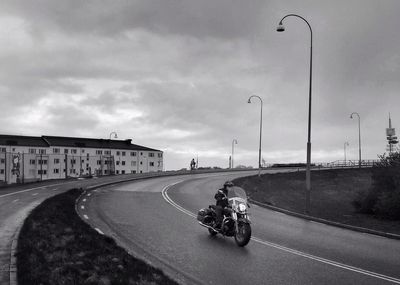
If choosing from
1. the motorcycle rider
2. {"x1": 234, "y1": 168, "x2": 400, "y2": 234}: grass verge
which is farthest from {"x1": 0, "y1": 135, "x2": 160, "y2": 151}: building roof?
the motorcycle rider

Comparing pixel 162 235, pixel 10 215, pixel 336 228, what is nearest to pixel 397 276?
pixel 162 235

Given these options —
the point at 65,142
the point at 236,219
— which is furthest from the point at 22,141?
the point at 236,219

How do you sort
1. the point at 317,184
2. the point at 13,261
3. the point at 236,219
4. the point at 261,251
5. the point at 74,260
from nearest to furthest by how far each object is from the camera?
the point at 13,261 < the point at 74,260 < the point at 261,251 < the point at 236,219 < the point at 317,184

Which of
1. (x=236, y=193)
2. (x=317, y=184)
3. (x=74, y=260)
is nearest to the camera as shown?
(x=74, y=260)

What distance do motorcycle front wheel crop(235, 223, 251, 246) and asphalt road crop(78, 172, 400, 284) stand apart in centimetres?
21

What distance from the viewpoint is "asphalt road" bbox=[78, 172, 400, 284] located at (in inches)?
347

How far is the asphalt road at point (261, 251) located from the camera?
28.9 feet

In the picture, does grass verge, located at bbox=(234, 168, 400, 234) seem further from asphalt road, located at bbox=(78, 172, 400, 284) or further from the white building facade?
the white building facade

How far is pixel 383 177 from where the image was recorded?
2647 centimetres

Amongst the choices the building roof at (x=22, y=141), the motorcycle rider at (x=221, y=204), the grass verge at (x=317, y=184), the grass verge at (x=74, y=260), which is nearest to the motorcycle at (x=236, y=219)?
the motorcycle rider at (x=221, y=204)

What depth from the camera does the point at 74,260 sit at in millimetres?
9562

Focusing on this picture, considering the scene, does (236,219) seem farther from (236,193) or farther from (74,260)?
(74,260)

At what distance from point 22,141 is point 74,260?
119767mm

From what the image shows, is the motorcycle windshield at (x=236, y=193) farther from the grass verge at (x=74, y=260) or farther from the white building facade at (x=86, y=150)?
the white building facade at (x=86, y=150)
